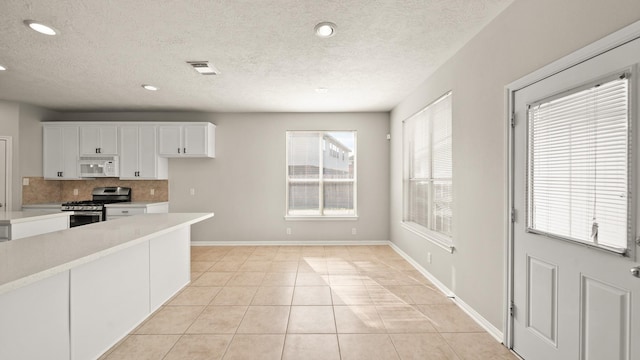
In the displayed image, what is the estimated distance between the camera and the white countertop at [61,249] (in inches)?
53.8

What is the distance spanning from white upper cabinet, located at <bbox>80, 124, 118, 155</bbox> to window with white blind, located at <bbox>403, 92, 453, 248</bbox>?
5333mm

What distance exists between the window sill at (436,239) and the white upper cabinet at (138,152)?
4.72 m

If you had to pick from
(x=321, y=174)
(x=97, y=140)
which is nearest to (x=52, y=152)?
(x=97, y=140)

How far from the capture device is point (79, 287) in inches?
77.3

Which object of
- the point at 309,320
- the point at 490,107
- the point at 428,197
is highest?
the point at 490,107

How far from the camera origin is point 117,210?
489cm

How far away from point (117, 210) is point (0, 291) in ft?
14.1

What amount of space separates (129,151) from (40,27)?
10.3ft

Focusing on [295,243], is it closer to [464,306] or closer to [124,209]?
[124,209]

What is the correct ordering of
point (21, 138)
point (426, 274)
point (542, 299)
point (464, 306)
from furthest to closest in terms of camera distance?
point (21, 138) < point (426, 274) < point (464, 306) < point (542, 299)

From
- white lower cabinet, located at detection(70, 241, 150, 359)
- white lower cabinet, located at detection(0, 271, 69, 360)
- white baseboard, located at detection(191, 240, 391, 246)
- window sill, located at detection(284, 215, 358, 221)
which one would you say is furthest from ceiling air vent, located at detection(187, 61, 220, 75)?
white baseboard, located at detection(191, 240, 391, 246)

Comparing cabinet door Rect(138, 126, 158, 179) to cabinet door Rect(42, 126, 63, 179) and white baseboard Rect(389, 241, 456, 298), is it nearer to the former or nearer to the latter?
cabinet door Rect(42, 126, 63, 179)

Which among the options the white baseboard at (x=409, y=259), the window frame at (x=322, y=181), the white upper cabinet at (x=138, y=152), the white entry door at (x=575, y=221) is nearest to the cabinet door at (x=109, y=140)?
the white upper cabinet at (x=138, y=152)

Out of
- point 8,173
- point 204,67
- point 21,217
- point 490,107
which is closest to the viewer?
point 490,107
